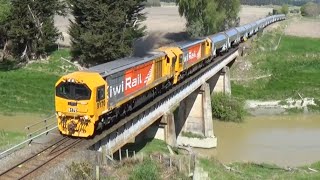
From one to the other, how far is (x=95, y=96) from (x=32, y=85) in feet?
116

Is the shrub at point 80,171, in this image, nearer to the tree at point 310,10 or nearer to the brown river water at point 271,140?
the brown river water at point 271,140

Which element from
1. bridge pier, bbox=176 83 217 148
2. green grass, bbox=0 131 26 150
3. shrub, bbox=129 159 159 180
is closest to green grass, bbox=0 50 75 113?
bridge pier, bbox=176 83 217 148

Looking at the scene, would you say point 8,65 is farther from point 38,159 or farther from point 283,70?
point 38,159

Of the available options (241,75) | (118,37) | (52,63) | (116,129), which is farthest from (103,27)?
(116,129)

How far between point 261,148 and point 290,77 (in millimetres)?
25701

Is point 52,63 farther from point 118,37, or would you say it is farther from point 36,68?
point 118,37

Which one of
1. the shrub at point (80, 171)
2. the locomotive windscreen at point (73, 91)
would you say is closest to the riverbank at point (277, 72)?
the locomotive windscreen at point (73, 91)

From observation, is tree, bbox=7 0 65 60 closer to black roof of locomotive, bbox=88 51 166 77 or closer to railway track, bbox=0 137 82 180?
black roof of locomotive, bbox=88 51 166 77

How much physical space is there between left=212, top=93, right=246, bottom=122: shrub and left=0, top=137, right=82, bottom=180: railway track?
30.2 meters

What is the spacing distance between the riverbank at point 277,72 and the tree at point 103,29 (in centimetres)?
1728

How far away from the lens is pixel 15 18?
5944 centimetres

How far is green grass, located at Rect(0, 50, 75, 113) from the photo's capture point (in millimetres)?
50750

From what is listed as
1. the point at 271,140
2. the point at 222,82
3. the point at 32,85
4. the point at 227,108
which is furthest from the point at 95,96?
the point at 222,82

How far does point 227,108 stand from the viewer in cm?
5100
